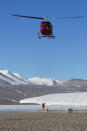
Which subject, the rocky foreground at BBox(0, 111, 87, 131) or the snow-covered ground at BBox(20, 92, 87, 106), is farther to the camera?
the snow-covered ground at BBox(20, 92, 87, 106)

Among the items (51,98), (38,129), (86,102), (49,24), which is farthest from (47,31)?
(51,98)

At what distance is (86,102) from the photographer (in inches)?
3757

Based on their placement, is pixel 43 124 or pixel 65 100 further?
pixel 65 100

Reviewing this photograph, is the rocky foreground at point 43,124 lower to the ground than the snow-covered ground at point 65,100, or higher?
lower

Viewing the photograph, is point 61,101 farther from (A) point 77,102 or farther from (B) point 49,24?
(B) point 49,24

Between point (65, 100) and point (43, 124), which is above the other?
point (65, 100)

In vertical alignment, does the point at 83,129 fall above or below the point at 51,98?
below

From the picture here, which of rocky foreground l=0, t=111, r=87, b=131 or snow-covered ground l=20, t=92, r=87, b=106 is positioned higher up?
snow-covered ground l=20, t=92, r=87, b=106

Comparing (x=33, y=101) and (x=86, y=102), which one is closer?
(x=86, y=102)

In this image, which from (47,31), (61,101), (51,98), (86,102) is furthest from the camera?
(51,98)

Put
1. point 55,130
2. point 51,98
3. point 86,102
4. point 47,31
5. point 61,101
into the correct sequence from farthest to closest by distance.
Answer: point 51,98 → point 61,101 → point 86,102 → point 47,31 → point 55,130

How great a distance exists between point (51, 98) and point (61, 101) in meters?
8.51

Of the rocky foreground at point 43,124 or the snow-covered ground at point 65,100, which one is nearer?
the rocky foreground at point 43,124

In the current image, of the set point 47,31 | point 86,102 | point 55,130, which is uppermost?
point 47,31
